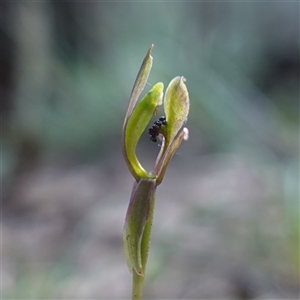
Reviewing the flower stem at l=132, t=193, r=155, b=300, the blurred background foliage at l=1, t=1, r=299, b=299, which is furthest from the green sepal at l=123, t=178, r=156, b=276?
the blurred background foliage at l=1, t=1, r=299, b=299

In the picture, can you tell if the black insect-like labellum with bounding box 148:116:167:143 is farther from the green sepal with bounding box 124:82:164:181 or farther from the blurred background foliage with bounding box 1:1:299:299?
the blurred background foliage with bounding box 1:1:299:299

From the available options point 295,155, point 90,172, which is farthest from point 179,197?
point 90,172

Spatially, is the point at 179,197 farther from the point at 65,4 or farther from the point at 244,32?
the point at 244,32

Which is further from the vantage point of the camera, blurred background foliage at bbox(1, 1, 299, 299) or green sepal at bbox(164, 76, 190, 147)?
blurred background foliage at bbox(1, 1, 299, 299)

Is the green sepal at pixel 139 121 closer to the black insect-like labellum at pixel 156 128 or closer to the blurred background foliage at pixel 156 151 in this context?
the black insect-like labellum at pixel 156 128

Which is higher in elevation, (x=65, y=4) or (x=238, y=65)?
(x=65, y=4)

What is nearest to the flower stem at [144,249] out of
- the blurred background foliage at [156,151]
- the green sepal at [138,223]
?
the green sepal at [138,223]
